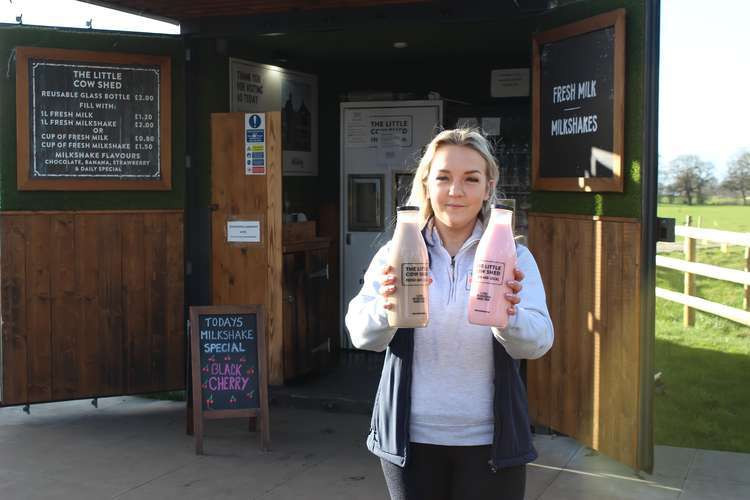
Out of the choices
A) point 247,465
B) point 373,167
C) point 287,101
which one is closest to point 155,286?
point 247,465

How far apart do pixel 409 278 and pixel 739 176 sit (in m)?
9.77

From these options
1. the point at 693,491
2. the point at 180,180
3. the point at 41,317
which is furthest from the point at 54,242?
the point at 693,491

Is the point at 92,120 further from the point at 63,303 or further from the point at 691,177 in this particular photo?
the point at 691,177

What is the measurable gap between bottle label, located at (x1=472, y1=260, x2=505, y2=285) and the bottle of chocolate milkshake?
15 centimetres

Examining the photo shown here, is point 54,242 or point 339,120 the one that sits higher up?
point 339,120

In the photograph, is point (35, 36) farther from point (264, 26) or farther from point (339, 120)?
point (339, 120)

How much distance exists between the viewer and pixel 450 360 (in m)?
2.55

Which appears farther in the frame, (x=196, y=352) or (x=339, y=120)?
(x=339, y=120)

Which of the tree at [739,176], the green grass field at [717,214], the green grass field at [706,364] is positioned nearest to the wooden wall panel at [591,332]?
the green grass field at [706,364]

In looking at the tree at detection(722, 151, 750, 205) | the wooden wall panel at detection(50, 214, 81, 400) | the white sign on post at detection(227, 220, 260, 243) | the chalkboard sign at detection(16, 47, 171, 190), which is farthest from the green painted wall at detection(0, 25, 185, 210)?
the tree at detection(722, 151, 750, 205)

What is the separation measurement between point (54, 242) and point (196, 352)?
1.40 metres

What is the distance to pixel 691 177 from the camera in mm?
11203

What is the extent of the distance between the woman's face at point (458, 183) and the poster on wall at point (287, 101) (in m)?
4.50

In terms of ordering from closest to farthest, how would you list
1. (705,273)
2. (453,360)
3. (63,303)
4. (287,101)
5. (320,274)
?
(453,360) → (63,303) → (320,274) → (287,101) → (705,273)
